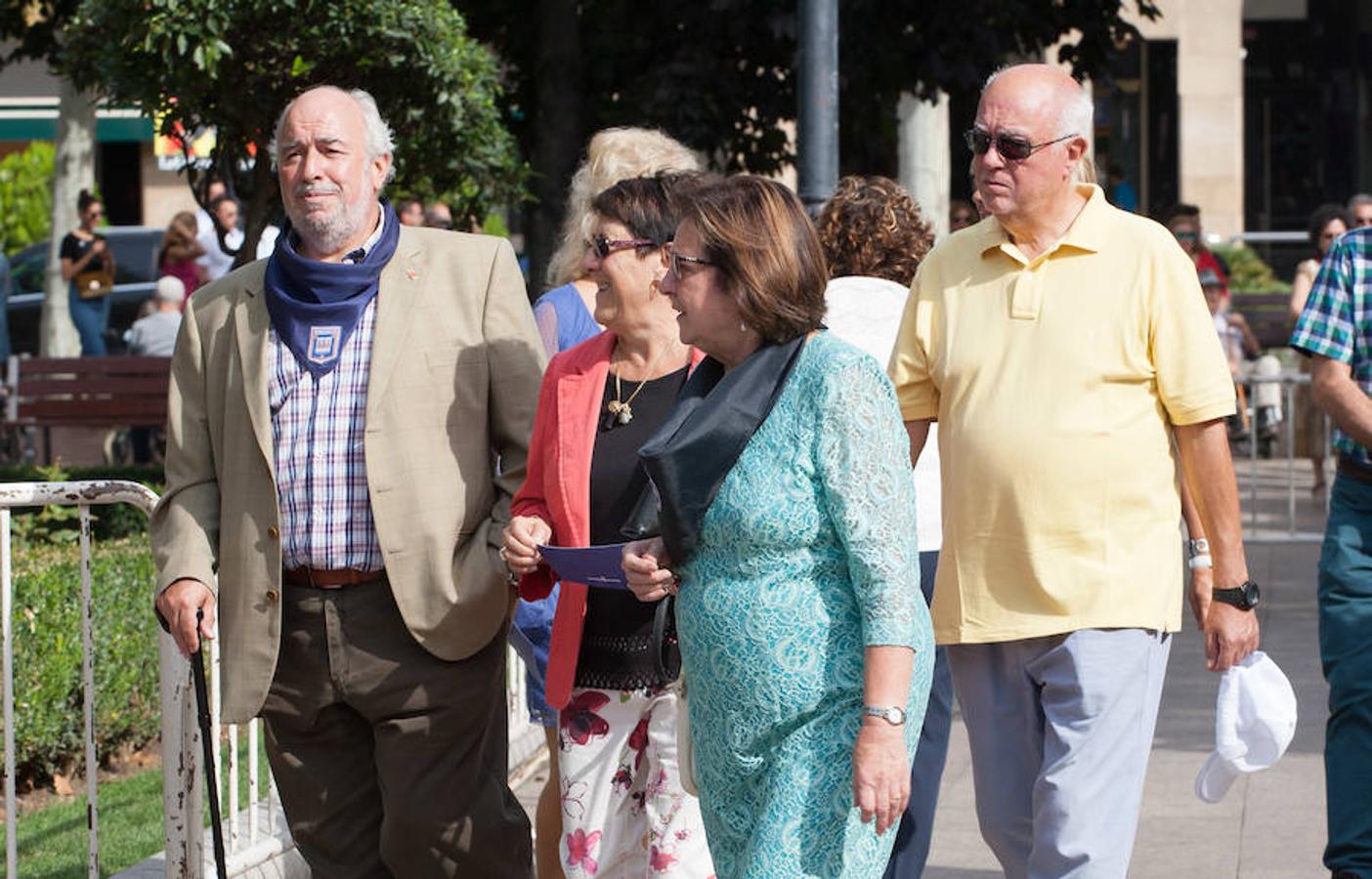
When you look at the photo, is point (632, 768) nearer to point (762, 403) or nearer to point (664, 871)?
point (664, 871)

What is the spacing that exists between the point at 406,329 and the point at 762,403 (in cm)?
117

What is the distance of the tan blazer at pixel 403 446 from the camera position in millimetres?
4449

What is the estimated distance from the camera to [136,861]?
6.21m

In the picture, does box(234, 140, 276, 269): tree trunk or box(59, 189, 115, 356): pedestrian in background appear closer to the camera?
box(234, 140, 276, 269): tree trunk

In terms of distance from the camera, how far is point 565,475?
4441mm

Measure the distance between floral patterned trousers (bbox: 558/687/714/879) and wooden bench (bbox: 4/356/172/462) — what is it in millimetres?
9823

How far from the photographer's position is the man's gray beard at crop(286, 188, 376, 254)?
4477 mm

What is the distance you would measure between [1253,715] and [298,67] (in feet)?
18.2

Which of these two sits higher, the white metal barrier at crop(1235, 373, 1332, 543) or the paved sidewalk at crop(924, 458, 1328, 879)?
the white metal barrier at crop(1235, 373, 1332, 543)

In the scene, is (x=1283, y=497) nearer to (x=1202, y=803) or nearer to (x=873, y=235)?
(x=1202, y=803)

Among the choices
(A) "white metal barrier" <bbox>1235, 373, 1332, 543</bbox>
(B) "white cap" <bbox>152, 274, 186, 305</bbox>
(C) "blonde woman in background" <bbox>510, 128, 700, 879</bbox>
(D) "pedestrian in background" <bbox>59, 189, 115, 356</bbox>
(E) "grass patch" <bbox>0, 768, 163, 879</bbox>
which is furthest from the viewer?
(D) "pedestrian in background" <bbox>59, 189, 115, 356</bbox>

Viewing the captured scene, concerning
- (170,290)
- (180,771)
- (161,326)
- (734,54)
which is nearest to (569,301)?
(180,771)

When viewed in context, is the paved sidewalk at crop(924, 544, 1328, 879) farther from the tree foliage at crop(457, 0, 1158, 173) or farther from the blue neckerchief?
the tree foliage at crop(457, 0, 1158, 173)

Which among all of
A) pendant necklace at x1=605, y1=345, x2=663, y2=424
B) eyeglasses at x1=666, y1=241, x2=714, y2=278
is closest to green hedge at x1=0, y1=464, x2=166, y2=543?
pendant necklace at x1=605, y1=345, x2=663, y2=424
